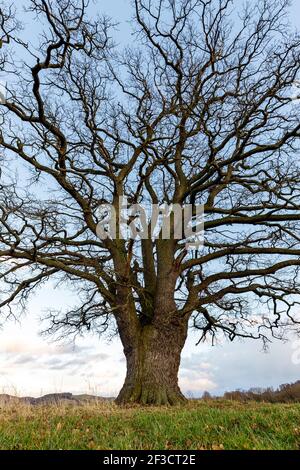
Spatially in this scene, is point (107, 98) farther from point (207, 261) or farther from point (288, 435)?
point (288, 435)

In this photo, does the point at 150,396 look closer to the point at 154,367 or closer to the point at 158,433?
the point at 154,367

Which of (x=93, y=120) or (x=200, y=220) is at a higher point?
(x=93, y=120)

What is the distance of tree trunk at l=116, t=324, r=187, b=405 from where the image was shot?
12500 millimetres

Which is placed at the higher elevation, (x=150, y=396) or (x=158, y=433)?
(x=150, y=396)

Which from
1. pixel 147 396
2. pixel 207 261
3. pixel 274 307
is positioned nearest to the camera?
pixel 147 396

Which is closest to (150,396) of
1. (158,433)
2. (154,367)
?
(154,367)

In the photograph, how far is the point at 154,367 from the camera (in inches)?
508

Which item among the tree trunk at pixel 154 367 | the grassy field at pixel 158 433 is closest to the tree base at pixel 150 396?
the tree trunk at pixel 154 367

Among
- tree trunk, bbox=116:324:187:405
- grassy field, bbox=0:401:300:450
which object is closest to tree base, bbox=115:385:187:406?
tree trunk, bbox=116:324:187:405

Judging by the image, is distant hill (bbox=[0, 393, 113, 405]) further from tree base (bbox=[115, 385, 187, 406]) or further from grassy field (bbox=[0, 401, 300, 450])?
grassy field (bbox=[0, 401, 300, 450])

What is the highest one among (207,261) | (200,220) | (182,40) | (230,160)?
(182,40)
